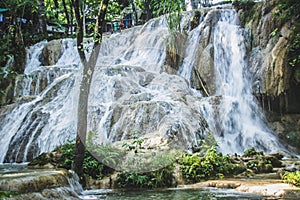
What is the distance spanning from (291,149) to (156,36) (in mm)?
10118

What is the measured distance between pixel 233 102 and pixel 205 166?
6.91 meters

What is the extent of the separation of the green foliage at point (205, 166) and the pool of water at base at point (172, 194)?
873 millimetres

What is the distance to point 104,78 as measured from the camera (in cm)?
1519

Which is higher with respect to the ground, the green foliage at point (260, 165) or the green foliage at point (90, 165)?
the green foliage at point (90, 165)

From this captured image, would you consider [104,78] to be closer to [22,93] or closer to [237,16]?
[22,93]

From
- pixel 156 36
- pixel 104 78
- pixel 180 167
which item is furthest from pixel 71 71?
pixel 180 167

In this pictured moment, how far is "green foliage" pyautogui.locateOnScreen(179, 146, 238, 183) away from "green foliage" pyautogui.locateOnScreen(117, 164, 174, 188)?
450 millimetres

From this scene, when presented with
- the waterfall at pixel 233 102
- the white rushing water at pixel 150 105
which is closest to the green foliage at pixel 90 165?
the white rushing water at pixel 150 105

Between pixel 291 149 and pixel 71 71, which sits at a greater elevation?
pixel 71 71

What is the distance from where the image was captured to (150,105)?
1180cm

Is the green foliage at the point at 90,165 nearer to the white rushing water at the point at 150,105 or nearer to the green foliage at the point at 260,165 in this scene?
the white rushing water at the point at 150,105

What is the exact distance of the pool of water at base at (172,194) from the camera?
629 centimetres

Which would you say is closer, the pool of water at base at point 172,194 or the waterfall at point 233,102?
the pool of water at base at point 172,194

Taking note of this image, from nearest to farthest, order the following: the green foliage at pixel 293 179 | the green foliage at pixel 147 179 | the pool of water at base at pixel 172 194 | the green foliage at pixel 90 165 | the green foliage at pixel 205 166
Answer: the pool of water at base at pixel 172 194 → the green foliage at pixel 293 179 → the green foliage at pixel 147 179 → the green foliage at pixel 90 165 → the green foliage at pixel 205 166
